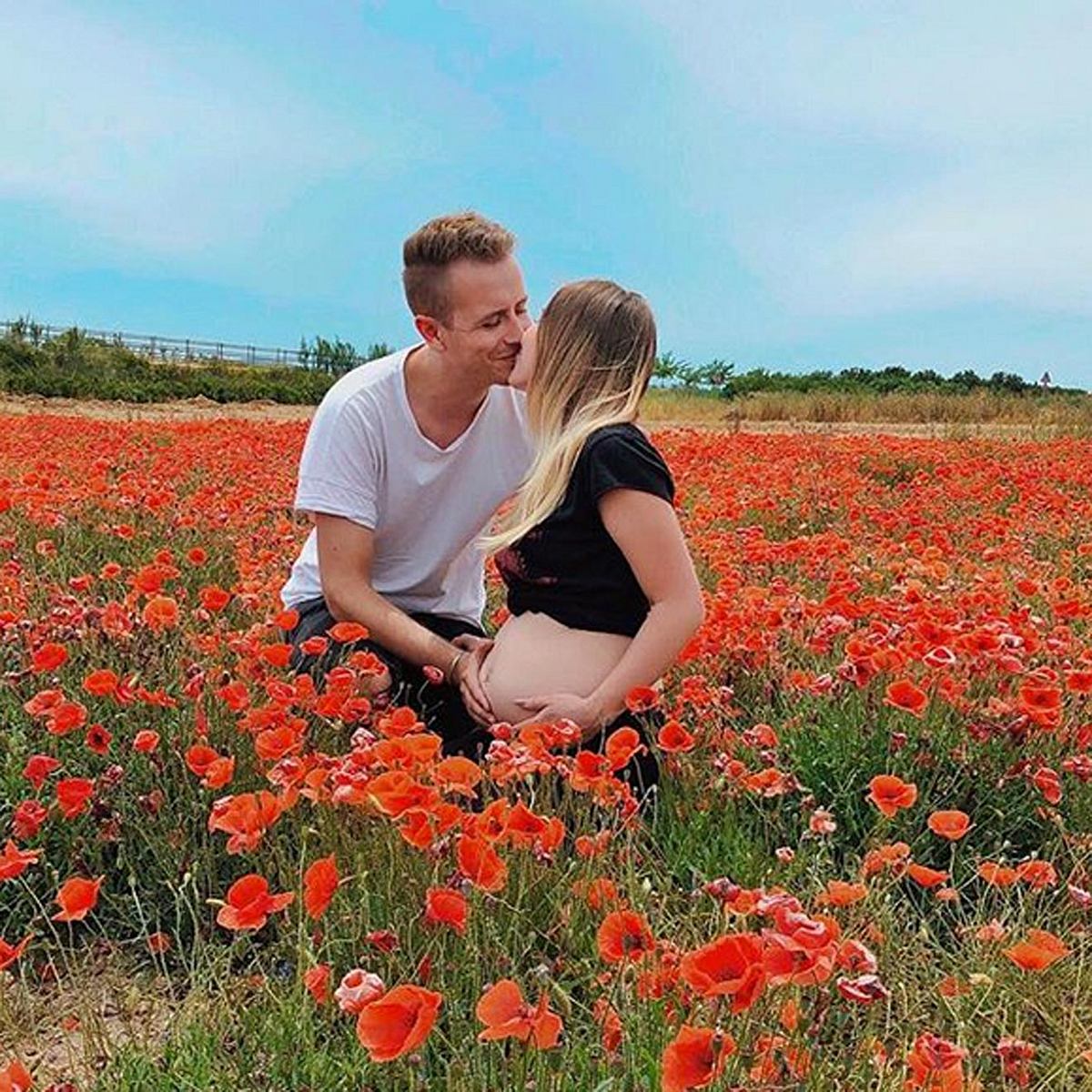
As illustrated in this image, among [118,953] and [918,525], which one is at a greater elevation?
[918,525]

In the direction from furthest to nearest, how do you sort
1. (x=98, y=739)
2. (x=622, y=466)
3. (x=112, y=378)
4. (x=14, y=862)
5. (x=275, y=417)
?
(x=112, y=378) → (x=275, y=417) → (x=622, y=466) → (x=98, y=739) → (x=14, y=862)

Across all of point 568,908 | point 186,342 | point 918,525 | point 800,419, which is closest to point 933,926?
point 568,908

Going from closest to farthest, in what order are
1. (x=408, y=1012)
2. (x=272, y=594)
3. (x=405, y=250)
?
1. (x=408, y=1012)
2. (x=405, y=250)
3. (x=272, y=594)

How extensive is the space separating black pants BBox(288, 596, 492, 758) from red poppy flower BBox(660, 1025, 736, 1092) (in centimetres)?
219

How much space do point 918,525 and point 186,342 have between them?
5915 centimetres

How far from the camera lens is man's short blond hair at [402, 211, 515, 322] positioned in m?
3.67

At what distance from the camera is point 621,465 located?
10.2ft

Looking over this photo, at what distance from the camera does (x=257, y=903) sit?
1788 millimetres

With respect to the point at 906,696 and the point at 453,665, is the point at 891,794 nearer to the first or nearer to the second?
the point at 906,696

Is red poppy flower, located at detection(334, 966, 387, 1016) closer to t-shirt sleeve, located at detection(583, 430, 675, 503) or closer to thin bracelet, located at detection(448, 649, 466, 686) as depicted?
t-shirt sleeve, located at detection(583, 430, 675, 503)

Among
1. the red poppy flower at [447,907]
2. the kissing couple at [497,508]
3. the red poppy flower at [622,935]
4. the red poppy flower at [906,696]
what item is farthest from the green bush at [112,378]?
the red poppy flower at [622,935]

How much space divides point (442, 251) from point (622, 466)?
1001 millimetres

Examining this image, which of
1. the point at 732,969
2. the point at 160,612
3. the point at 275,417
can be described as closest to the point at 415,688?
the point at 160,612

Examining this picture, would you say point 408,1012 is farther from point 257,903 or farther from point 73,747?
point 73,747
